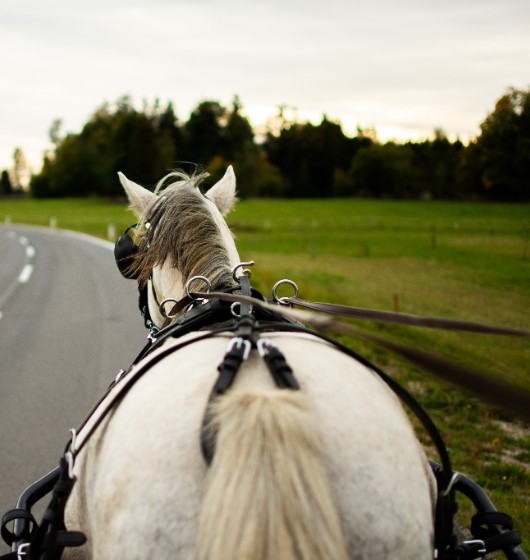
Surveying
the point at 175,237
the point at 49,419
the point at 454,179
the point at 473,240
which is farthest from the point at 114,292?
the point at 454,179

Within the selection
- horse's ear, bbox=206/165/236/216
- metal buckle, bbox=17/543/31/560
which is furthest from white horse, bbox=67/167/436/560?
horse's ear, bbox=206/165/236/216

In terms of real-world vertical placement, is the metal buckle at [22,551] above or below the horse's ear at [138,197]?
below

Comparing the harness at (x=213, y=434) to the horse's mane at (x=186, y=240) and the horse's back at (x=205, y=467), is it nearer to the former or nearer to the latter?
the horse's back at (x=205, y=467)

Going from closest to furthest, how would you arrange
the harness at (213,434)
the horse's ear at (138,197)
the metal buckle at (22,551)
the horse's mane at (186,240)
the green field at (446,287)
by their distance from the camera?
the harness at (213,434)
the metal buckle at (22,551)
the horse's mane at (186,240)
the horse's ear at (138,197)
the green field at (446,287)

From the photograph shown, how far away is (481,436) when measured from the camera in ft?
16.6

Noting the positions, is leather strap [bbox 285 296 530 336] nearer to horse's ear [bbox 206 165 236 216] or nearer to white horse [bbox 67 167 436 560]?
white horse [bbox 67 167 436 560]

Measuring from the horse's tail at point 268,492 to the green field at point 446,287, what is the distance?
2674 mm

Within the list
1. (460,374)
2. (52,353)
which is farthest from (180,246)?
(52,353)

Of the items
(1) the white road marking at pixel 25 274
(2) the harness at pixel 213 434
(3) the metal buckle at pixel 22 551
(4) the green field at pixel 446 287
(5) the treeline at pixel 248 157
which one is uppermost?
(5) the treeline at pixel 248 157

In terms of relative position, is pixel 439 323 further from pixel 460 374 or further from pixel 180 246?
pixel 180 246

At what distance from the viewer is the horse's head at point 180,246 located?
95.3 inches

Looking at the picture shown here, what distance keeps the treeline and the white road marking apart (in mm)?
45885

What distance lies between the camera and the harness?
155 centimetres

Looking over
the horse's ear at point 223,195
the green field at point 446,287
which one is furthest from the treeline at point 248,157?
the horse's ear at point 223,195
